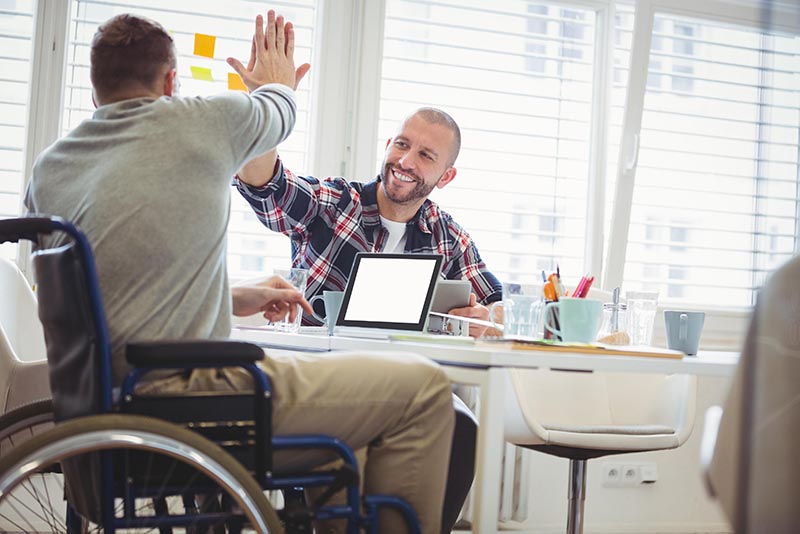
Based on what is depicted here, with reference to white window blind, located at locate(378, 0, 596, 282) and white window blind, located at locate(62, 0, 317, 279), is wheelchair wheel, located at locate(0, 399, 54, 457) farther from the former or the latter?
white window blind, located at locate(378, 0, 596, 282)

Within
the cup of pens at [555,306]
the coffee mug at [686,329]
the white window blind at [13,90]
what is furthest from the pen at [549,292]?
the white window blind at [13,90]

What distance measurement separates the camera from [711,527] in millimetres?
3463

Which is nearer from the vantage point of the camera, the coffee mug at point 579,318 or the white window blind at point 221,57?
the coffee mug at point 579,318

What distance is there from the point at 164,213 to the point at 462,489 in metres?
1.14

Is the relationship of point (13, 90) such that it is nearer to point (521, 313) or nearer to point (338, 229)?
point (338, 229)

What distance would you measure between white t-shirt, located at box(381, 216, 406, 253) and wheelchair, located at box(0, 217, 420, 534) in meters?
1.42

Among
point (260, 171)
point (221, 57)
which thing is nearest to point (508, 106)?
point (221, 57)

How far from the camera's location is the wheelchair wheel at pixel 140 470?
119cm

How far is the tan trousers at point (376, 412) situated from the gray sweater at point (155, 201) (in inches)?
4.6

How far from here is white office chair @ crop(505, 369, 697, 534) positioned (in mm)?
2352

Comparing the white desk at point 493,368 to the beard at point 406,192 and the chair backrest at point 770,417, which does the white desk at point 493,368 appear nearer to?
the chair backrest at point 770,417

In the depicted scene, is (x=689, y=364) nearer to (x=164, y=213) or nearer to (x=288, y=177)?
(x=164, y=213)

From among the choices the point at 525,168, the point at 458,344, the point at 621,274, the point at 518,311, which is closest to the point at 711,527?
the point at 621,274

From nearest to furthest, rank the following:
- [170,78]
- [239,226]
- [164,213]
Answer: [164,213]
[170,78]
[239,226]
